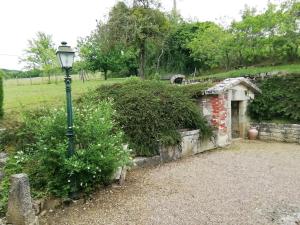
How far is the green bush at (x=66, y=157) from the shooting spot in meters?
4.67

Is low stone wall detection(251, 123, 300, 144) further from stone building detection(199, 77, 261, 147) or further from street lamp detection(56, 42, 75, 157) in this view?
street lamp detection(56, 42, 75, 157)

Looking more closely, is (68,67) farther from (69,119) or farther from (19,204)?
(19,204)

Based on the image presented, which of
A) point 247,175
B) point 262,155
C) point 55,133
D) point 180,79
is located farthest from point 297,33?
point 55,133

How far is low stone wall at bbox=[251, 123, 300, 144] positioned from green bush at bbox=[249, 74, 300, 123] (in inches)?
15.4

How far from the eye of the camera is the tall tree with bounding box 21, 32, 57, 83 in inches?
992

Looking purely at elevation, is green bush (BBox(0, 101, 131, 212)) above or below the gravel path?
above

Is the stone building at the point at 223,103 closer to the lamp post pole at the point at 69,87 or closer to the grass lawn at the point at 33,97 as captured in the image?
the grass lawn at the point at 33,97

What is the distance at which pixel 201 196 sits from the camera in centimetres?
503

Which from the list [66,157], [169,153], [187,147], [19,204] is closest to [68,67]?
[66,157]

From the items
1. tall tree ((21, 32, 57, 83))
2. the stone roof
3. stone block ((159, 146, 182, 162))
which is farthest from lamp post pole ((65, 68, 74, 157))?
tall tree ((21, 32, 57, 83))

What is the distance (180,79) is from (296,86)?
7.80 meters

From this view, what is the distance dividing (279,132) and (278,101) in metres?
1.21

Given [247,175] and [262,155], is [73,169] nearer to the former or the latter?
[247,175]

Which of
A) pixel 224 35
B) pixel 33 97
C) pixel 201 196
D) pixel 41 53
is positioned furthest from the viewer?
pixel 41 53
